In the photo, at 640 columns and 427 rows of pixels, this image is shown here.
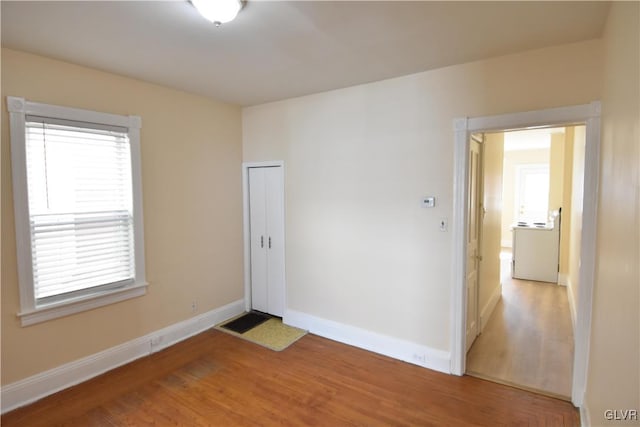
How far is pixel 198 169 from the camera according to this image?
3.95m

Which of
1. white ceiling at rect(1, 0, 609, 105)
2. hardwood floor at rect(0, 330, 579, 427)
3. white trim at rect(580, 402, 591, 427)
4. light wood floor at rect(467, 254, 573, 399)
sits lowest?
→ hardwood floor at rect(0, 330, 579, 427)

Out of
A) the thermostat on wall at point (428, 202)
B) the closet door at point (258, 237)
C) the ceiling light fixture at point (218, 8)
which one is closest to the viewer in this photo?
the ceiling light fixture at point (218, 8)

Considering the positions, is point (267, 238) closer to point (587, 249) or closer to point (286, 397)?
point (286, 397)

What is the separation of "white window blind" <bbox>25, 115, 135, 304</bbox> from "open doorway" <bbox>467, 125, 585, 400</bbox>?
3.36 m

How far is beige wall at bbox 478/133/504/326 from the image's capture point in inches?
154

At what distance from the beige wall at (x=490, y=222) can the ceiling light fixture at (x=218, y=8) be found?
297 cm

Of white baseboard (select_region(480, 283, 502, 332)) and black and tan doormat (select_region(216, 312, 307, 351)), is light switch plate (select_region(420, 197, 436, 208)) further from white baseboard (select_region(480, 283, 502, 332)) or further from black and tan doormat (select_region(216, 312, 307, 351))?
black and tan doormat (select_region(216, 312, 307, 351))

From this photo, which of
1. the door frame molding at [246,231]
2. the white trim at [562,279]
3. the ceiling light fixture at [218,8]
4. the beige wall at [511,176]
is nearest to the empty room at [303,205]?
the ceiling light fixture at [218,8]

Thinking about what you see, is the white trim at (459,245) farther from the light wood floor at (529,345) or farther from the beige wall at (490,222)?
the beige wall at (490,222)

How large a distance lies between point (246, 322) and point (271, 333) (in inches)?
19.4

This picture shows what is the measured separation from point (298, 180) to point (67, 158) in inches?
87.7

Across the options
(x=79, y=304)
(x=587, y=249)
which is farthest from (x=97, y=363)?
(x=587, y=249)

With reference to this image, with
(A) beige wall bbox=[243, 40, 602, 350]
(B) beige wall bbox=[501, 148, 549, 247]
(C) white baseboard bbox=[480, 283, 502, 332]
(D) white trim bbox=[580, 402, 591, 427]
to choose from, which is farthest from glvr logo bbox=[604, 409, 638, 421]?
(B) beige wall bbox=[501, 148, 549, 247]

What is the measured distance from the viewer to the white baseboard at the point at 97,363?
262 cm
